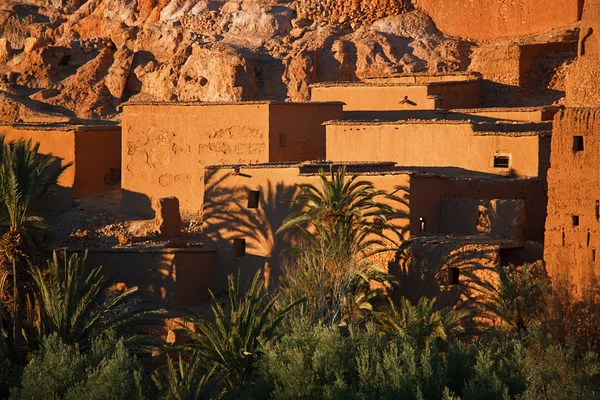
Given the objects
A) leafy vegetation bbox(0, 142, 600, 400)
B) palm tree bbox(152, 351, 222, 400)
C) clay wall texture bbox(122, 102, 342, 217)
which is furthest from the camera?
clay wall texture bbox(122, 102, 342, 217)

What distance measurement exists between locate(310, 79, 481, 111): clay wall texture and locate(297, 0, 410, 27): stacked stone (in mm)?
5323

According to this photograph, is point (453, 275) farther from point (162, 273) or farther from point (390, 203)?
point (162, 273)

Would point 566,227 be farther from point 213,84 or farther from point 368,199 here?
point 213,84

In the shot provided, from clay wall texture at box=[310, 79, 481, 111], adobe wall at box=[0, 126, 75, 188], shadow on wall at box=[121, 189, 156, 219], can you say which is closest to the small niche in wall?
clay wall texture at box=[310, 79, 481, 111]

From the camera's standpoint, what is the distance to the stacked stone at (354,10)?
130 feet

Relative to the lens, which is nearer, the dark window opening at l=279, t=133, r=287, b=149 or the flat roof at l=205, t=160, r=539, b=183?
the flat roof at l=205, t=160, r=539, b=183

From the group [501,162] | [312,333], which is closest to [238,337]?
[312,333]

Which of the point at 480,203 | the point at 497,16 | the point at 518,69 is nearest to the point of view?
the point at 480,203

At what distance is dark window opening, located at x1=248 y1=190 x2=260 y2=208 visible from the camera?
29.3 metres

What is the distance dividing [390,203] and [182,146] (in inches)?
254

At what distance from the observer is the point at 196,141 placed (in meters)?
33.0

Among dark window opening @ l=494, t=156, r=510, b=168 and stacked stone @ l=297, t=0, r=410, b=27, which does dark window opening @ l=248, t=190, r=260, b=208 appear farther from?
stacked stone @ l=297, t=0, r=410, b=27

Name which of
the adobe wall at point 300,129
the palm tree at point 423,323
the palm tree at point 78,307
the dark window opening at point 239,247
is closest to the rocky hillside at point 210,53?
the adobe wall at point 300,129

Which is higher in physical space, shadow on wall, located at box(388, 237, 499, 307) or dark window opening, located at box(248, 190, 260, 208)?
dark window opening, located at box(248, 190, 260, 208)
